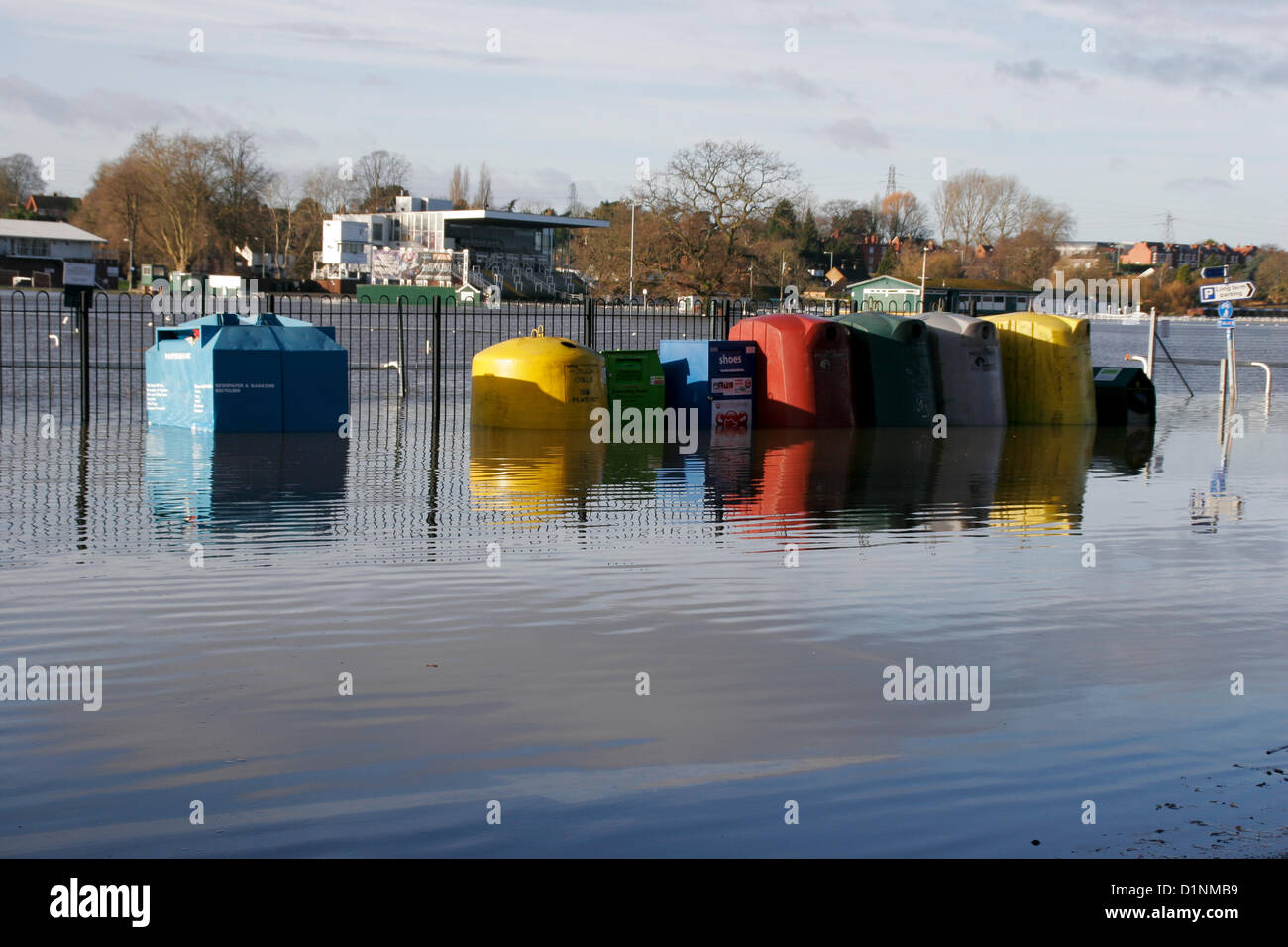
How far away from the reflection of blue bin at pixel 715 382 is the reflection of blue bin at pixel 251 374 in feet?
16.1

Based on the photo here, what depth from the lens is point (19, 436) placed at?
16000 millimetres

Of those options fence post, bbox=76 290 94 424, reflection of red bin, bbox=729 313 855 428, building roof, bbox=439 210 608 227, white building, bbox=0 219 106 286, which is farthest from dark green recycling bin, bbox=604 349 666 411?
building roof, bbox=439 210 608 227

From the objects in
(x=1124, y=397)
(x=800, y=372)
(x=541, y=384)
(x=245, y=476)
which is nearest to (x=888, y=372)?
(x=800, y=372)

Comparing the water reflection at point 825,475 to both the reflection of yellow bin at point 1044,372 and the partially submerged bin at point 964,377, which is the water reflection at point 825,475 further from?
the reflection of yellow bin at point 1044,372

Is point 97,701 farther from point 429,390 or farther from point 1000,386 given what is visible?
point 429,390

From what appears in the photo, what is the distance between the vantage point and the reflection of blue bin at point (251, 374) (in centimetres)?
1636

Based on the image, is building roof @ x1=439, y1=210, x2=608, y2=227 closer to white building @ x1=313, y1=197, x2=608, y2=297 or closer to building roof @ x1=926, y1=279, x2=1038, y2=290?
white building @ x1=313, y1=197, x2=608, y2=297

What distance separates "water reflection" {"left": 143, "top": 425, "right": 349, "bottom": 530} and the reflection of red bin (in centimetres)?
634

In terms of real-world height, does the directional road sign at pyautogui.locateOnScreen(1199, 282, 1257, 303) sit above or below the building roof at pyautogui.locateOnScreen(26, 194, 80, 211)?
below

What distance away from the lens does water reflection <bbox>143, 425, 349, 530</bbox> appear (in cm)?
1060

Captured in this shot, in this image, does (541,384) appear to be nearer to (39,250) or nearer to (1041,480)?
(1041,480)

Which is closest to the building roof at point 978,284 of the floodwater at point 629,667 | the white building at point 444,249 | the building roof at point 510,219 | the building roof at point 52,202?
the white building at point 444,249
